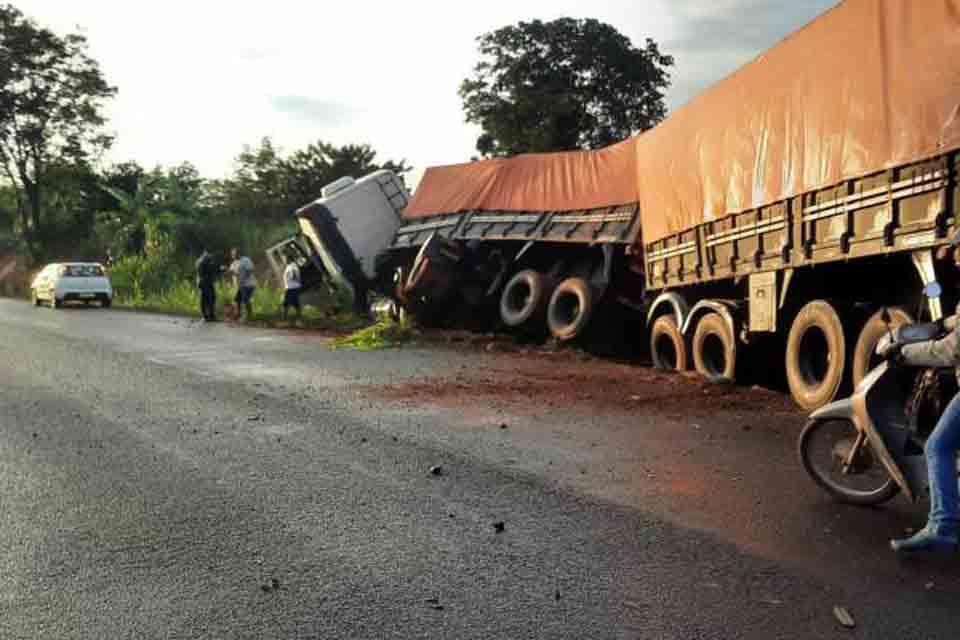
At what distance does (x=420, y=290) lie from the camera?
55.7 feet

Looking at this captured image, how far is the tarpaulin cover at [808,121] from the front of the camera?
668 cm

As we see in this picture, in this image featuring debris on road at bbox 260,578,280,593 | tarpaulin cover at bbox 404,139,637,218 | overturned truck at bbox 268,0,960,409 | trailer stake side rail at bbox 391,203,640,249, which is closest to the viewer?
debris on road at bbox 260,578,280,593

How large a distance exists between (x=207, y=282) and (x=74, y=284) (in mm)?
9998

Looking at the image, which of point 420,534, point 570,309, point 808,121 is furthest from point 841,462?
point 570,309

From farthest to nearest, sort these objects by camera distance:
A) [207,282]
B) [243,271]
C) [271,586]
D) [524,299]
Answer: [243,271]
[207,282]
[524,299]
[271,586]

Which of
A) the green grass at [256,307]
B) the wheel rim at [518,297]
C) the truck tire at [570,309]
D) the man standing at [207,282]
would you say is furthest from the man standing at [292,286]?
the truck tire at [570,309]

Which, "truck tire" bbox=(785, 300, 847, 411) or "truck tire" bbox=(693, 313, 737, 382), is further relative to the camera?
"truck tire" bbox=(693, 313, 737, 382)

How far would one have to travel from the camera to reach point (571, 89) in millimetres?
41156

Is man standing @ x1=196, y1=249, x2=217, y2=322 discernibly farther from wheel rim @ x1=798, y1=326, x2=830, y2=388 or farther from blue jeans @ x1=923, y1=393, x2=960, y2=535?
blue jeans @ x1=923, y1=393, x2=960, y2=535

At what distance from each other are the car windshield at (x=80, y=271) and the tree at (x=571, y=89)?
61.7ft

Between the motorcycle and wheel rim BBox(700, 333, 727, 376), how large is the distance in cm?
541

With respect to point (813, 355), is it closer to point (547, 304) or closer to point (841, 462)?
point (841, 462)

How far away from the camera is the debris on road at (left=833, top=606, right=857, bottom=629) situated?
133 inches

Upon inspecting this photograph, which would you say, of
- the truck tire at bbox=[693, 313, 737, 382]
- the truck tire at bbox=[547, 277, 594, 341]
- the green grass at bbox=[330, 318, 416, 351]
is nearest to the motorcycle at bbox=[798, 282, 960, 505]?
the truck tire at bbox=[693, 313, 737, 382]
